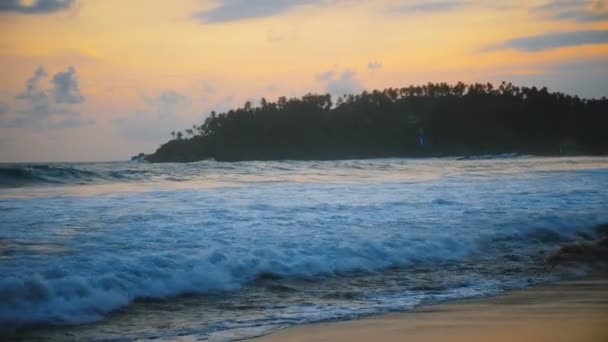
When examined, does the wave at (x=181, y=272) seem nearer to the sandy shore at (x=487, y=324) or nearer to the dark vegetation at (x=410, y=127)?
the sandy shore at (x=487, y=324)

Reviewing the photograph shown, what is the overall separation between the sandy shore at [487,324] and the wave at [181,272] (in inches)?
70.0

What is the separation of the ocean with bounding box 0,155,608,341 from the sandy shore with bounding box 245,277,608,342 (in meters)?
0.27

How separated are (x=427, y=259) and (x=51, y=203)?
7.34m

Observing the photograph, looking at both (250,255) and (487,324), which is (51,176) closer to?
(250,255)

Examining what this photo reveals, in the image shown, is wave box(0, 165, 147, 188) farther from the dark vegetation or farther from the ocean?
the dark vegetation

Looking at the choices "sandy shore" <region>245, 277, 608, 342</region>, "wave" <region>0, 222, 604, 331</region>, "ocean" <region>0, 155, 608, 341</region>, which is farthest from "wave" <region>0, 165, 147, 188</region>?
"sandy shore" <region>245, 277, 608, 342</region>

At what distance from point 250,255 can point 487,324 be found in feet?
10.5

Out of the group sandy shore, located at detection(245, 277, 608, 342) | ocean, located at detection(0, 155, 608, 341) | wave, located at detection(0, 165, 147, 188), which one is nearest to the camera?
sandy shore, located at detection(245, 277, 608, 342)

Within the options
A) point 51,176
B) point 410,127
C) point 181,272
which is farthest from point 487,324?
point 410,127

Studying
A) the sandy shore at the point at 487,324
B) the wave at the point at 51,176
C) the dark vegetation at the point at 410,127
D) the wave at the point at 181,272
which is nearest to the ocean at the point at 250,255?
the wave at the point at 181,272

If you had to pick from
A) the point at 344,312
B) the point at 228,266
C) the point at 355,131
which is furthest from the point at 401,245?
the point at 355,131

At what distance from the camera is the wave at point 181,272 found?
5.54 m

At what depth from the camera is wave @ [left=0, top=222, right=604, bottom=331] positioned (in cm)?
554

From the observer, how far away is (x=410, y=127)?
312ft
